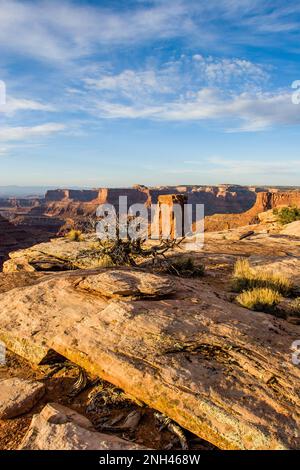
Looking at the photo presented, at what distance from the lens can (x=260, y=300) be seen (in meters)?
6.05

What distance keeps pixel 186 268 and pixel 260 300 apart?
2952 millimetres

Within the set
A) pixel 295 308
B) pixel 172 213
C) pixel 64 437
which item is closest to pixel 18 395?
pixel 64 437

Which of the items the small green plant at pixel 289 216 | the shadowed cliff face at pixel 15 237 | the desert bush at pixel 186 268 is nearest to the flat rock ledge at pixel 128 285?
the desert bush at pixel 186 268

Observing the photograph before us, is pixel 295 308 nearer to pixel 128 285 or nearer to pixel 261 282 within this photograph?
pixel 261 282

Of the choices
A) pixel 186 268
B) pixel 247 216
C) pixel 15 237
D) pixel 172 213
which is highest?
pixel 172 213

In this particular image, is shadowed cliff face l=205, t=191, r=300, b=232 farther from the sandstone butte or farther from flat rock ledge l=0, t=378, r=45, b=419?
flat rock ledge l=0, t=378, r=45, b=419

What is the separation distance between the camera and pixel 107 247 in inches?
355

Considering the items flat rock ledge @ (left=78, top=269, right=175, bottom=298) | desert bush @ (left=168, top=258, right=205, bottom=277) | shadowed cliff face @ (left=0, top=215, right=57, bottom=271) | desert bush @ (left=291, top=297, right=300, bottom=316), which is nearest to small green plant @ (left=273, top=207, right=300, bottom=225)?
desert bush @ (left=168, top=258, right=205, bottom=277)

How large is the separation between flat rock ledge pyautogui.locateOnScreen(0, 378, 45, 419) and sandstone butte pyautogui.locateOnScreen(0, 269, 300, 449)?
0.50 metres

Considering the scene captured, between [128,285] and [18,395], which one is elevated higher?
[128,285]

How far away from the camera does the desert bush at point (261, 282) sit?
7047mm

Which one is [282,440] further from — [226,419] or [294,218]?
[294,218]

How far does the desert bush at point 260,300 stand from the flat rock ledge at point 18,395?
371 centimetres
